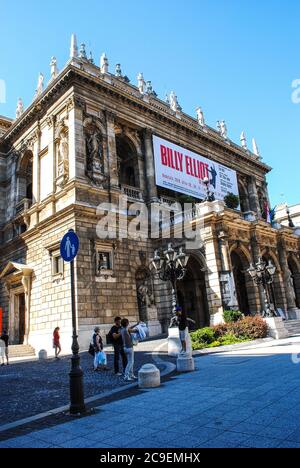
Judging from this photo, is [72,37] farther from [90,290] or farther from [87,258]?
[90,290]

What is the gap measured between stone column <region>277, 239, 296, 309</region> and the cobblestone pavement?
16419 mm

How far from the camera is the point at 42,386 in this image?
10484 mm

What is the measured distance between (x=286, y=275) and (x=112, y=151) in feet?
55.0

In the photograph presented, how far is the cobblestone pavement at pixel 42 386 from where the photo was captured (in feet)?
25.3

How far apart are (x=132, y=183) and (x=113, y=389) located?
68.8 ft

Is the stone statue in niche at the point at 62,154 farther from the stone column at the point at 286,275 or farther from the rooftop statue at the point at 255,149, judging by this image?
the rooftop statue at the point at 255,149

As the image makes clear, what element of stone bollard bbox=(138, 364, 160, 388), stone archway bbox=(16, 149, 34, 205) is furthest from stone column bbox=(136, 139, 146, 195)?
stone bollard bbox=(138, 364, 160, 388)

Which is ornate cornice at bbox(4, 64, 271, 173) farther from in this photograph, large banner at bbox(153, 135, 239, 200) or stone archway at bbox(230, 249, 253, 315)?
stone archway at bbox(230, 249, 253, 315)

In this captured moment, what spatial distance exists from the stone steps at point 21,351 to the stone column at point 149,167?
40.9 ft

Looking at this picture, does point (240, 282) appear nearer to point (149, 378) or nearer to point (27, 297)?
point (27, 297)

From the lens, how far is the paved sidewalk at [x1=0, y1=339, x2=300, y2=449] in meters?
4.61

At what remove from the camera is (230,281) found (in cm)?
2105

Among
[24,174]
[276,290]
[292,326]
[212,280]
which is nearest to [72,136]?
[24,174]
